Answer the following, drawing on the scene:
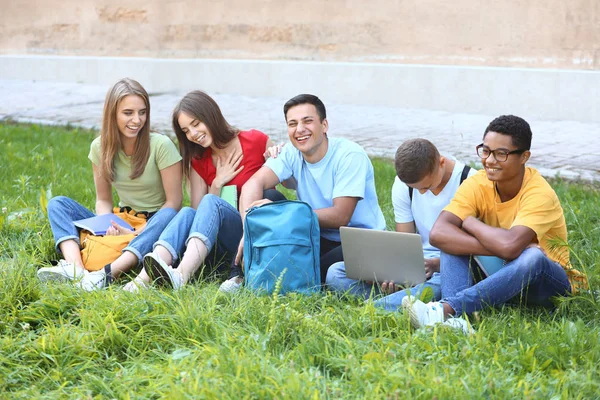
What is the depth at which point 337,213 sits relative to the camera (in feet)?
15.4

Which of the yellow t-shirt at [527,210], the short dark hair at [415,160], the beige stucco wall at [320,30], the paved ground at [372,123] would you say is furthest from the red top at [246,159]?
the beige stucco wall at [320,30]

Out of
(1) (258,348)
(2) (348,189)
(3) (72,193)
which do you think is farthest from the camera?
(3) (72,193)

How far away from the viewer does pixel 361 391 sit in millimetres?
3150

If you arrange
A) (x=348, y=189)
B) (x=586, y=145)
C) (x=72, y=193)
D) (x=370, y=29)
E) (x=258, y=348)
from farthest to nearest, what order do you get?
(x=370, y=29) < (x=586, y=145) < (x=72, y=193) < (x=348, y=189) < (x=258, y=348)

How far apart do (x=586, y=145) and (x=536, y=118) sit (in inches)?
81.1

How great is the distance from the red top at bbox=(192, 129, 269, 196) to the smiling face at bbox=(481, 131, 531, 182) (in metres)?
1.69

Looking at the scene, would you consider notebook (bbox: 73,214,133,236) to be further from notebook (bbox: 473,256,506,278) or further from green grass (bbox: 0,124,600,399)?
notebook (bbox: 473,256,506,278)

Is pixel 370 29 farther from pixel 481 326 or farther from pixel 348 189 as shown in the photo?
pixel 481 326

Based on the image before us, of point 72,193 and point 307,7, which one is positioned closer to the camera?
point 72,193

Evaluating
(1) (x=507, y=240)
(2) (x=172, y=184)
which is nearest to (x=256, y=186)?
(2) (x=172, y=184)

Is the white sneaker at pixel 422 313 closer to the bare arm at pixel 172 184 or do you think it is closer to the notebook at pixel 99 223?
the bare arm at pixel 172 184

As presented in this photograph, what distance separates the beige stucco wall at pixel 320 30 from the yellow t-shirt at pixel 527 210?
23.3 ft

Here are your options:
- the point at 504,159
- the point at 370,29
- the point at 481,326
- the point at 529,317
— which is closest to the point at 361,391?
the point at 481,326

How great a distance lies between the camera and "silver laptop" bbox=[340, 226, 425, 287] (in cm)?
420
